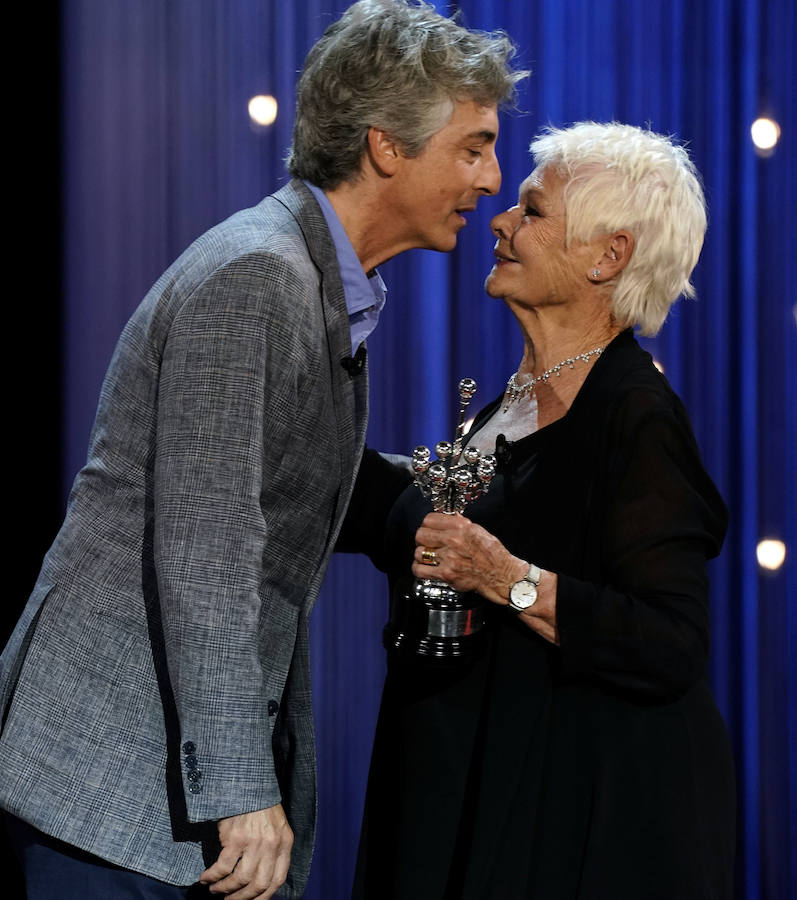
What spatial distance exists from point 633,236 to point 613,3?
1220mm

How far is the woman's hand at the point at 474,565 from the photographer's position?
5.36 feet

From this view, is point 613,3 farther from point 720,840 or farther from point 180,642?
point 180,642

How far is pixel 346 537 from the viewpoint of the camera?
2.11m

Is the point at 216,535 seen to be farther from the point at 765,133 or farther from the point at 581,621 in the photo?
the point at 765,133

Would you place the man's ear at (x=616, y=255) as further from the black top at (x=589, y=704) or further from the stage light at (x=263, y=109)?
the stage light at (x=263, y=109)

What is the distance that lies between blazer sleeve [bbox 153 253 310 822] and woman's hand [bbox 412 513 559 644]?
42 cm

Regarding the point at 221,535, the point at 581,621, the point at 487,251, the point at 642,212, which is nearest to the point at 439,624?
the point at 581,621

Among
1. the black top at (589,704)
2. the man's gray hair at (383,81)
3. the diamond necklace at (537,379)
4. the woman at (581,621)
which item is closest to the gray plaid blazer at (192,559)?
the man's gray hair at (383,81)

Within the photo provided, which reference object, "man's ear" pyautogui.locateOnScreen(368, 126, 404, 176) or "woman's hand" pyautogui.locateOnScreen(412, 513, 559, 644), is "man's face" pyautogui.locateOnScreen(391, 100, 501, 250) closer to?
"man's ear" pyautogui.locateOnScreen(368, 126, 404, 176)

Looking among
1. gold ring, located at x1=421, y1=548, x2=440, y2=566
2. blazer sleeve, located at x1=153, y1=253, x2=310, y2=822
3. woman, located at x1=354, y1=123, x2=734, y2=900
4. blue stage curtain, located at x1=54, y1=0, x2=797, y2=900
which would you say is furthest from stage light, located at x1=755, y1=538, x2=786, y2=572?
blazer sleeve, located at x1=153, y1=253, x2=310, y2=822

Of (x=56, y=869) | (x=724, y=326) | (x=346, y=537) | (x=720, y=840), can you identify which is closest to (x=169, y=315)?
(x=56, y=869)

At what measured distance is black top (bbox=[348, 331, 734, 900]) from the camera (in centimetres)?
167

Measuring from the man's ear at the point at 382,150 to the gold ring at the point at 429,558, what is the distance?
1.84 feet

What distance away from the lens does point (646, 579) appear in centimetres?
167
